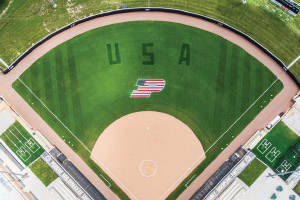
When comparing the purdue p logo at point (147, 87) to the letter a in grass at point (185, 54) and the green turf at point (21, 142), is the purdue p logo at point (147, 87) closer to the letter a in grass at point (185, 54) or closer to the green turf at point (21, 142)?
the letter a in grass at point (185, 54)

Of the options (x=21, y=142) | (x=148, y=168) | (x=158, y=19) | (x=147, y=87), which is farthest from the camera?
(x=158, y=19)

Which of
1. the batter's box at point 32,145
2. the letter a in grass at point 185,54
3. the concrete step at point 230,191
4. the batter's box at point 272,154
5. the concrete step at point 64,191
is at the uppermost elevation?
the letter a in grass at point 185,54

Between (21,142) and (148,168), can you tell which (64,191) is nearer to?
(21,142)

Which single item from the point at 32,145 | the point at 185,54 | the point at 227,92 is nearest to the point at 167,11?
the point at 185,54

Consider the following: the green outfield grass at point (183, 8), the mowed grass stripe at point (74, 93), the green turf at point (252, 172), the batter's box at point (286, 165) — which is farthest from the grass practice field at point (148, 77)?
the batter's box at point (286, 165)

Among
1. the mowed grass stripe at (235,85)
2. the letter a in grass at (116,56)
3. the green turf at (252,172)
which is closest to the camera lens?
the green turf at (252,172)

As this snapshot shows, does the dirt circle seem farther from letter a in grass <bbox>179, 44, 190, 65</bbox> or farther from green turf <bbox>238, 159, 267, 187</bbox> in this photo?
letter a in grass <bbox>179, 44, 190, 65</bbox>

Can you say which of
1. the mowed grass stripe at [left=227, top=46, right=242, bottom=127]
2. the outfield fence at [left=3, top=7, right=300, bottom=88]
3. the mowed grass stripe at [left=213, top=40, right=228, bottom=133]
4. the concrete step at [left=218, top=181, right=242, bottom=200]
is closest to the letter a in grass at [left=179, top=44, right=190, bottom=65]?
the mowed grass stripe at [left=213, top=40, right=228, bottom=133]
